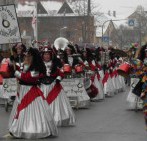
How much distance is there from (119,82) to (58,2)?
9423 cm

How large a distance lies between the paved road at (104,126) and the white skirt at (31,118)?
11.3 inches

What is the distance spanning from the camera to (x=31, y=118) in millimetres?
11703

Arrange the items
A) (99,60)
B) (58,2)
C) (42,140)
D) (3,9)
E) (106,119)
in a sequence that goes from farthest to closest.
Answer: (58,2) → (99,60) → (106,119) → (3,9) → (42,140)

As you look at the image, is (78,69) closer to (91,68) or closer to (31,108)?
(91,68)

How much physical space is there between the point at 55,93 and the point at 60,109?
0.37 m

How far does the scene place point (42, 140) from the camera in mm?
11500

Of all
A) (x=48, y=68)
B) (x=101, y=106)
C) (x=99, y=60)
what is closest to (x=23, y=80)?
(x=48, y=68)

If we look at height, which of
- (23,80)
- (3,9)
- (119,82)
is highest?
(3,9)

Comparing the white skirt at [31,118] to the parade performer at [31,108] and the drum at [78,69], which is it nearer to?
the parade performer at [31,108]

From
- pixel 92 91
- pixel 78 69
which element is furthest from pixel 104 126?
pixel 92 91

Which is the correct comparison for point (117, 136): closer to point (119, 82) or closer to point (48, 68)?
point (48, 68)

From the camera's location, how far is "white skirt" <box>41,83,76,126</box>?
1375 centimetres

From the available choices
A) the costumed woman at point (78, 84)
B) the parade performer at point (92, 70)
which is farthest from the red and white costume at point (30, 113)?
the parade performer at point (92, 70)

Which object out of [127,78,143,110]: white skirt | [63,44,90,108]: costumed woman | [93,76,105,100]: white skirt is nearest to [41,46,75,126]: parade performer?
[127,78,143,110]: white skirt
